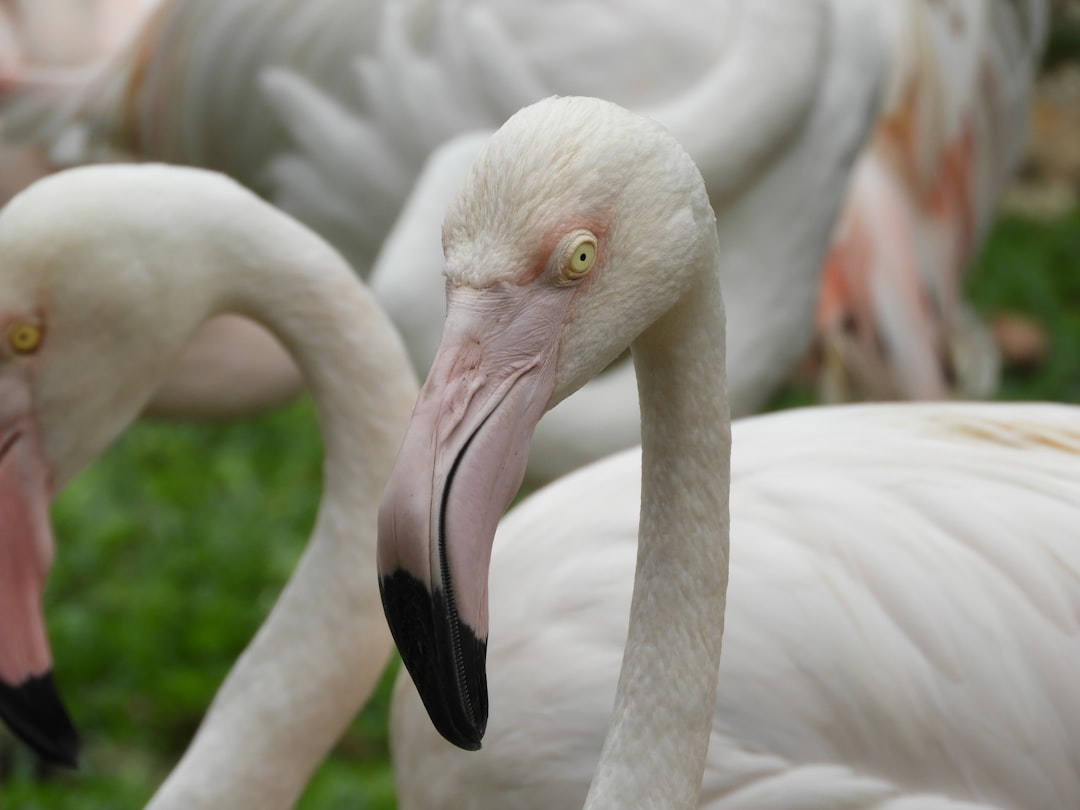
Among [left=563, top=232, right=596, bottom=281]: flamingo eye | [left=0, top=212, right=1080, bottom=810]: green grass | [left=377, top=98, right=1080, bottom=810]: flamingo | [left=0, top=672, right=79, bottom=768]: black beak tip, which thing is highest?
[left=563, top=232, right=596, bottom=281]: flamingo eye

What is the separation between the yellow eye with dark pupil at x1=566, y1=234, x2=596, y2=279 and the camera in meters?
1.44

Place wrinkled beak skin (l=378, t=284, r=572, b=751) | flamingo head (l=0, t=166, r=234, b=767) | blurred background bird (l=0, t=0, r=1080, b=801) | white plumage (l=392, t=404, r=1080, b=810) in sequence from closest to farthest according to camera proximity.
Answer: wrinkled beak skin (l=378, t=284, r=572, b=751)
white plumage (l=392, t=404, r=1080, b=810)
flamingo head (l=0, t=166, r=234, b=767)
blurred background bird (l=0, t=0, r=1080, b=801)

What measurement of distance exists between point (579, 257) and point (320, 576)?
1006 mm

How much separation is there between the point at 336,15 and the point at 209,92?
42 centimetres

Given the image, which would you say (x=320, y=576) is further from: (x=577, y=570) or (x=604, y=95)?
(x=604, y=95)

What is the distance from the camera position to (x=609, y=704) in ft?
6.58

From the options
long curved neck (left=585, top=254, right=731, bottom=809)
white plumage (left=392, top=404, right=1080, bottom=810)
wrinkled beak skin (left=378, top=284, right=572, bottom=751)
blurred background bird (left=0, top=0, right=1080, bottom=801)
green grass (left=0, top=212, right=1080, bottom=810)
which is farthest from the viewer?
blurred background bird (left=0, top=0, right=1080, bottom=801)

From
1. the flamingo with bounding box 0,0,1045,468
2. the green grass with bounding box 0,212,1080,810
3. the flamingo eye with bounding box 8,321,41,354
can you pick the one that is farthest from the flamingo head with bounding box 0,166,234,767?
the green grass with bounding box 0,212,1080,810

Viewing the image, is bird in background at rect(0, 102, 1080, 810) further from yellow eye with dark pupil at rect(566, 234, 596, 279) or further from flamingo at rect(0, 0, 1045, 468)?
flamingo at rect(0, 0, 1045, 468)

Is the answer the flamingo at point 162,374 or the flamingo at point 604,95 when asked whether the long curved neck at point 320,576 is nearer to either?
the flamingo at point 162,374

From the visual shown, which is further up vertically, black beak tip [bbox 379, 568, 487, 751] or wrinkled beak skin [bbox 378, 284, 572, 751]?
wrinkled beak skin [bbox 378, 284, 572, 751]

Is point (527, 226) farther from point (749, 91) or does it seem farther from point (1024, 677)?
point (749, 91)

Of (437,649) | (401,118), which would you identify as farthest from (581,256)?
(401,118)

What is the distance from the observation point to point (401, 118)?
3885mm
